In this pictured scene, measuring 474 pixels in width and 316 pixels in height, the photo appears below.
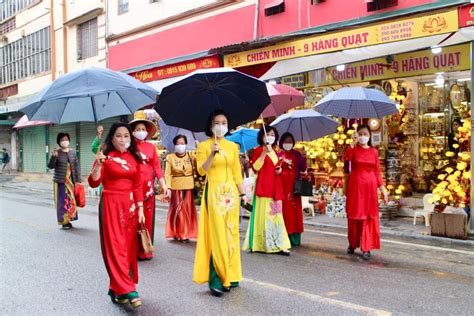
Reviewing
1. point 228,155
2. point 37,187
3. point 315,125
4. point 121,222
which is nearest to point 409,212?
point 315,125

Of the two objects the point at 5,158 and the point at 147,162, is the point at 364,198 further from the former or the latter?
the point at 5,158

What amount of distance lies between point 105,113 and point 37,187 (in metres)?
18.9

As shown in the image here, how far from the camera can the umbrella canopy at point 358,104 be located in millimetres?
8297

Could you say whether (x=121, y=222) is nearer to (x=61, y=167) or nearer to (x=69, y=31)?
(x=61, y=167)

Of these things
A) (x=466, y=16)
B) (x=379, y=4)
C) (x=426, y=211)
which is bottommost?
(x=426, y=211)

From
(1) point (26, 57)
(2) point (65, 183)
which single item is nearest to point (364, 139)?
(2) point (65, 183)

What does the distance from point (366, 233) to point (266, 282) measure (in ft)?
6.81

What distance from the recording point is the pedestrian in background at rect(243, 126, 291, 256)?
7.92 metres

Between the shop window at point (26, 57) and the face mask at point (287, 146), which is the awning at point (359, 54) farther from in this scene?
the shop window at point (26, 57)

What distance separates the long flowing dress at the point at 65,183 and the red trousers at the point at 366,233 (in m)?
5.77

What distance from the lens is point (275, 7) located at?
14727mm

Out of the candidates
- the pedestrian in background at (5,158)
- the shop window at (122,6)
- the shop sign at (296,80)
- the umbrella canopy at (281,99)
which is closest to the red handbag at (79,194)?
the umbrella canopy at (281,99)

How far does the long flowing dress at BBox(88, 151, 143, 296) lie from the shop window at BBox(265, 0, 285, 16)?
33.4ft

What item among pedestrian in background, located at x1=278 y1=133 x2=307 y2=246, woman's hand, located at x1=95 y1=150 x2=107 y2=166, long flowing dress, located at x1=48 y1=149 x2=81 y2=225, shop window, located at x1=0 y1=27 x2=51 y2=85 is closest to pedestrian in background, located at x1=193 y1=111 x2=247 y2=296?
woman's hand, located at x1=95 y1=150 x2=107 y2=166
